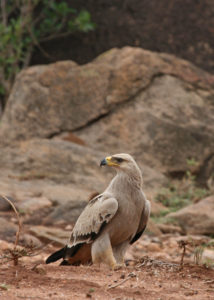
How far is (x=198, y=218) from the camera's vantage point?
864cm

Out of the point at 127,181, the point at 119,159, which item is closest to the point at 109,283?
the point at 127,181

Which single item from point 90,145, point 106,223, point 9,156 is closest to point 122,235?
point 106,223

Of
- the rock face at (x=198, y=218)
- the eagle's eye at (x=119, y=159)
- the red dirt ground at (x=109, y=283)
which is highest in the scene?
the eagle's eye at (x=119, y=159)

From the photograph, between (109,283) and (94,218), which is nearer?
(109,283)

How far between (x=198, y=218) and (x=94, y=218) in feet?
12.3

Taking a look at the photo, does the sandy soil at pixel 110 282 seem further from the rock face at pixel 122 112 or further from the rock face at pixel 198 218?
the rock face at pixel 122 112

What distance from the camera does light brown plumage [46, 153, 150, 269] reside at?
514 cm

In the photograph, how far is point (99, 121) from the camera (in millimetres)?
12289

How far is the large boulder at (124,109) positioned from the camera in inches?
473

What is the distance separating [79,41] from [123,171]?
10408mm

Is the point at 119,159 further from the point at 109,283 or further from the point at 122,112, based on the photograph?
the point at 122,112

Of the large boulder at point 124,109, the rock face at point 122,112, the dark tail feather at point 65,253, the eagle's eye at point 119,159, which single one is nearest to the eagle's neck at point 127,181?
the eagle's eye at point 119,159

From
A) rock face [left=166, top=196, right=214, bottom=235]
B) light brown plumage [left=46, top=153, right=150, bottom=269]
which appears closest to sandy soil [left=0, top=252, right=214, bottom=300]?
light brown plumage [left=46, top=153, right=150, bottom=269]

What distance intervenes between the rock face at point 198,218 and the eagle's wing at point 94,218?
11.7 ft
